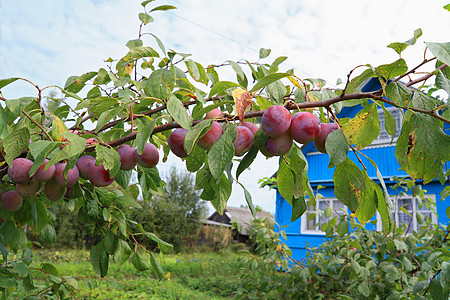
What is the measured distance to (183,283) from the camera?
699 centimetres

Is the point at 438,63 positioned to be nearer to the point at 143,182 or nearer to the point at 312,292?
the point at 143,182

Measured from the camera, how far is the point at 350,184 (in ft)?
2.03

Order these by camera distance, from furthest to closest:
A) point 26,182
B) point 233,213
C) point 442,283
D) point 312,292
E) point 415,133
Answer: point 233,213
point 312,292
point 442,283
point 26,182
point 415,133

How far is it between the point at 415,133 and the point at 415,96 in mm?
67

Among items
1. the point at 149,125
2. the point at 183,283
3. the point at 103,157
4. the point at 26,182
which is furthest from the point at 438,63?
the point at 183,283

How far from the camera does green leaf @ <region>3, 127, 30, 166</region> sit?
71 centimetres

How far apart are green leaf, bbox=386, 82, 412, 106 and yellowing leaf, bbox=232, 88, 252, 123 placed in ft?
0.78

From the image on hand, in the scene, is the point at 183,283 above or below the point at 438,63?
below

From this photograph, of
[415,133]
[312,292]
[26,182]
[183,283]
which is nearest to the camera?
[415,133]

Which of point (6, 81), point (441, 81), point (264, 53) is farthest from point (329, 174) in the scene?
point (6, 81)

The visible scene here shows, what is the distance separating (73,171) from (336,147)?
1.75 feet

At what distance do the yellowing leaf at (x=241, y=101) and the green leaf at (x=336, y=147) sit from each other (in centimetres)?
14

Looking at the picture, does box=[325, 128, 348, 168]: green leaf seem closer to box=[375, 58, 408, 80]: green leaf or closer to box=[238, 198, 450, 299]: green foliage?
box=[375, 58, 408, 80]: green leaf

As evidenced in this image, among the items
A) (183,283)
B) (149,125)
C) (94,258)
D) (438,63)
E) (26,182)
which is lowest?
(183,283)
